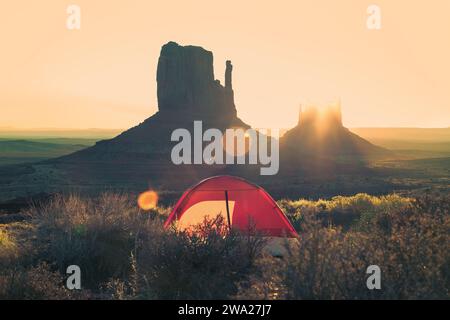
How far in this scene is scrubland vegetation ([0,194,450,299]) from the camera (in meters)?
5.57

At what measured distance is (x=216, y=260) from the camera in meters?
7.77

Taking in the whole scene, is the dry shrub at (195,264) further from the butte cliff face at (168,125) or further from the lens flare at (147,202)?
the butte cliff face at (168,125)

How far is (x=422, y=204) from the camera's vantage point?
11.1 metres

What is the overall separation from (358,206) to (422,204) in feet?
28.1

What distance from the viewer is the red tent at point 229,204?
13.3 m

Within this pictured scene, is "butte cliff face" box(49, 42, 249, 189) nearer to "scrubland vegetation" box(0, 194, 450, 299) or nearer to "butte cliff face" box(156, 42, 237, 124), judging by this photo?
"butte cliff face" box(156, 42, 237, 124)

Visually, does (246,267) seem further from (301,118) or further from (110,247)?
(301,118)

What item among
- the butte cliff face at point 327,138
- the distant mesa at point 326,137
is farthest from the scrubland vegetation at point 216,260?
the distant mesa at point 326,137

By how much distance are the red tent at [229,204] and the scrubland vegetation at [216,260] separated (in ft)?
6.86

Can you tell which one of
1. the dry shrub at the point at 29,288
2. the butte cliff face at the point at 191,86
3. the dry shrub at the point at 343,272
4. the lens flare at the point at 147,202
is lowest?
the lens flare at the point at 147,202

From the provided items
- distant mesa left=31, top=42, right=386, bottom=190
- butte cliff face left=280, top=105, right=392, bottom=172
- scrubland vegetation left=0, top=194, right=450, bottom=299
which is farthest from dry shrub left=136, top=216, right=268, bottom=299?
butte cliff face left=280, top=105, right=392, bottom=172

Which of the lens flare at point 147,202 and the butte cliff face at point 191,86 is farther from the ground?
the butte cliff face at point 191,86

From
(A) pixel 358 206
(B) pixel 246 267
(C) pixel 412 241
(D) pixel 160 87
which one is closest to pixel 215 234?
(B) pixel 246 267
